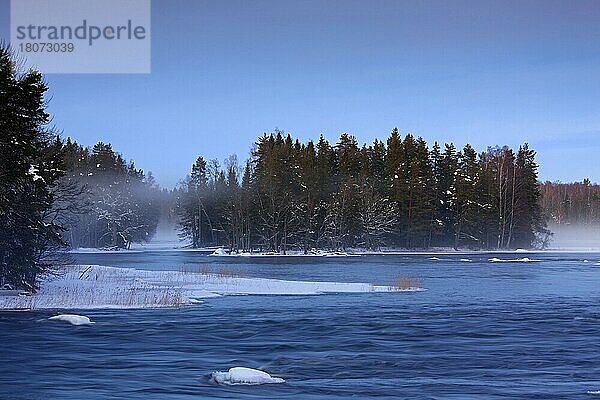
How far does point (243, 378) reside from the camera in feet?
58.9

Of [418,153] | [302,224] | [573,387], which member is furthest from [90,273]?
[418,153]

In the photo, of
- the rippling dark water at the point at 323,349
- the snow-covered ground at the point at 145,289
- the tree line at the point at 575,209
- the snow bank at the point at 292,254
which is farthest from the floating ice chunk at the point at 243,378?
the tree line at the point at 575,209

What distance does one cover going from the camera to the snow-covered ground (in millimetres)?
33344

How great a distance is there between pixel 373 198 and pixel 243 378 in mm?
87298

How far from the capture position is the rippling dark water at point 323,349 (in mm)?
17344

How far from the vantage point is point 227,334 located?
83.9ft

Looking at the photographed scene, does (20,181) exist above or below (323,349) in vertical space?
above

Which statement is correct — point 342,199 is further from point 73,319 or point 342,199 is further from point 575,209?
point 575,209

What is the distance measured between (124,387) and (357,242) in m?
89.0

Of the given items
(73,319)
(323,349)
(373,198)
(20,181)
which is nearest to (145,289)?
(20,181)

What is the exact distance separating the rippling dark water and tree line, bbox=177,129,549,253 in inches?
2513

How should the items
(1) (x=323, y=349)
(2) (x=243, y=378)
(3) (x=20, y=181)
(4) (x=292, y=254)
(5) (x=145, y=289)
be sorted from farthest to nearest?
1. (4) (x=292, y=254)
2. (5) (x=145, y=289)
3. (3) (x=20, y=181)
4. (1) (x=323, y=349)
5. (2) (x=243, y=378)

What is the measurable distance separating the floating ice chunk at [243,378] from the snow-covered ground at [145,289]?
15.7 m

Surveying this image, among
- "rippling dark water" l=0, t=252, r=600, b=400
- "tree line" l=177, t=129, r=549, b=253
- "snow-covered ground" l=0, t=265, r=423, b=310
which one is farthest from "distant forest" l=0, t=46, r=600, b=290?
"rippling dark water" l=0, t=252, r=600, b=400
